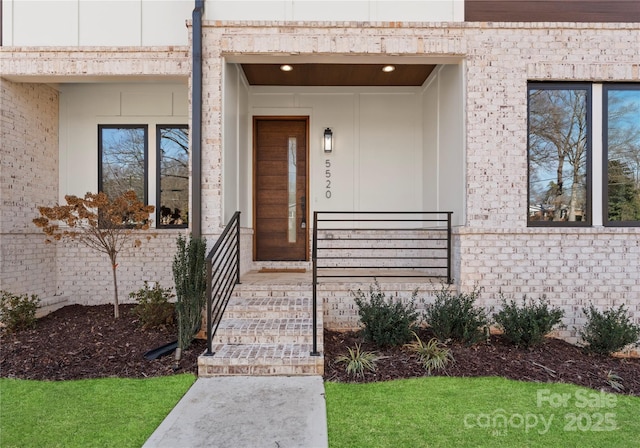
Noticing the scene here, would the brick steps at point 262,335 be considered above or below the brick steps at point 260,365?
above

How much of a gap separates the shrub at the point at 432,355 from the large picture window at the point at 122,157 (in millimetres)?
5359

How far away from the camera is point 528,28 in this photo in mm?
5125

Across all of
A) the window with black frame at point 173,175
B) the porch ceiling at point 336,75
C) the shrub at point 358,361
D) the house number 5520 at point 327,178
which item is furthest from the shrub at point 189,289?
the porch ceiling at point 336,75

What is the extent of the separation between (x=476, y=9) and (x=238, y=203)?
4418 mm

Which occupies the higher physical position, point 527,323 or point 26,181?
point 26,181

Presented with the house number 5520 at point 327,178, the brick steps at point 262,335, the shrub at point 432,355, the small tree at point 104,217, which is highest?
the house number 5520 at point 327,178

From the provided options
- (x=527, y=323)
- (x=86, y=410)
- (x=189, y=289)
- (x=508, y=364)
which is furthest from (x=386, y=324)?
(x=86, y=410)

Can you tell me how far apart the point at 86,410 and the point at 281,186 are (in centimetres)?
473

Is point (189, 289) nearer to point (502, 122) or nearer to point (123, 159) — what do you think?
point (123, 159)

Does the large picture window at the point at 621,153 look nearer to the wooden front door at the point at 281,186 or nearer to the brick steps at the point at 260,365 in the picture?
the brick steps at the point at 260,365

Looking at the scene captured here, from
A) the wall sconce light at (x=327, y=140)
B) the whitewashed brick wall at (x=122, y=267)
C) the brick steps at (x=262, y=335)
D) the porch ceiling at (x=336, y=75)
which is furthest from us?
the wall sconce light at (x=327, y=140)

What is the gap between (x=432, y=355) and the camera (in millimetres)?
4078

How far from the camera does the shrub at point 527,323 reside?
4.45 m

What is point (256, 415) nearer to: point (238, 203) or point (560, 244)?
point (238, 203)
